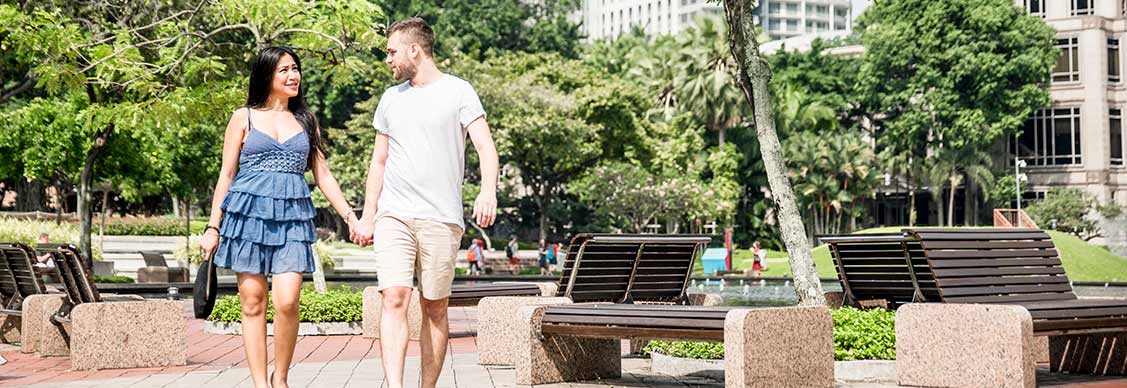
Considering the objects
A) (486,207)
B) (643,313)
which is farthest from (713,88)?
(486,207)

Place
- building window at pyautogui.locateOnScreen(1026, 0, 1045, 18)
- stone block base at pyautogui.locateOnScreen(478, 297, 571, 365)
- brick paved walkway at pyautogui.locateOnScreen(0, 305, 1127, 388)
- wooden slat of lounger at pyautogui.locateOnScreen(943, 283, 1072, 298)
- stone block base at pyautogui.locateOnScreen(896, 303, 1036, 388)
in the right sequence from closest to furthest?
stone block base at pyautogui.locateOnScreen(896, 303, 1036, 388)
wooden slat of lounger at pyautogui.locateOnScreen(943, 283, 1072, 298)
brick paved walkway at pyautogui.locateOnScreen(0, 305, 1127, 388)
stone block base at pyautogui.locateOnScreen(478, 297, 571, 365)
building window at pyautogui.locateOnScreen(1026, 0, 1045, 18)

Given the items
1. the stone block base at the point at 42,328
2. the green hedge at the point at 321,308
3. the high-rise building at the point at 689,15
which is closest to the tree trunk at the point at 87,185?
the green hedge at the point at 321,308

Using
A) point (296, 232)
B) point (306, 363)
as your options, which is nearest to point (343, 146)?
point (306, 363)

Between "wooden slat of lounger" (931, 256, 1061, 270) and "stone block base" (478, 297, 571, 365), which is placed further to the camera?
"stone block base" (478, 297, 571, 365)

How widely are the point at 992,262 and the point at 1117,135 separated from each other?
63209 mm

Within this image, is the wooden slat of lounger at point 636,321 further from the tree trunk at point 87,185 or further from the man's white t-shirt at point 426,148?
the tree trunk at point 87,185

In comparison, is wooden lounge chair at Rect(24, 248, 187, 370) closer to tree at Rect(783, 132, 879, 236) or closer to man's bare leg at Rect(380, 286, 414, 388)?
man's bare leg at Rect(380, 286, 414, 388)

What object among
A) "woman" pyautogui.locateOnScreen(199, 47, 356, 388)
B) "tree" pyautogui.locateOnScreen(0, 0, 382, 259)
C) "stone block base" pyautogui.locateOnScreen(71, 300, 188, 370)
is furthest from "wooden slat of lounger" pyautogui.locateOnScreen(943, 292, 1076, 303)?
"tree" pyautogui.locateOnScreen(0, 0, 382, 259)

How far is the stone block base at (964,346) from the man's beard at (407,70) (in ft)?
10.3

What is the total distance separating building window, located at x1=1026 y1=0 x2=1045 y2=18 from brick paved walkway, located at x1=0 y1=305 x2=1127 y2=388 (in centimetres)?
6174

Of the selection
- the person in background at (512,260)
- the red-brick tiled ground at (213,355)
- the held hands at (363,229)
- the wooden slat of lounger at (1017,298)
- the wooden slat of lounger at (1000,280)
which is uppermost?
the held hands at (363,229)

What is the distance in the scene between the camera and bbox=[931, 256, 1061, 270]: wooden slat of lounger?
748 centimetres

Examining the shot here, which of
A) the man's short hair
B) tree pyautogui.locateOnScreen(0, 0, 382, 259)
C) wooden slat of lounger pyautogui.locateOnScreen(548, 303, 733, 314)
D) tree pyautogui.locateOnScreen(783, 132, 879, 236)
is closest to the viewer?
the man's short hair

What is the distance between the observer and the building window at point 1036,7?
6645cm
